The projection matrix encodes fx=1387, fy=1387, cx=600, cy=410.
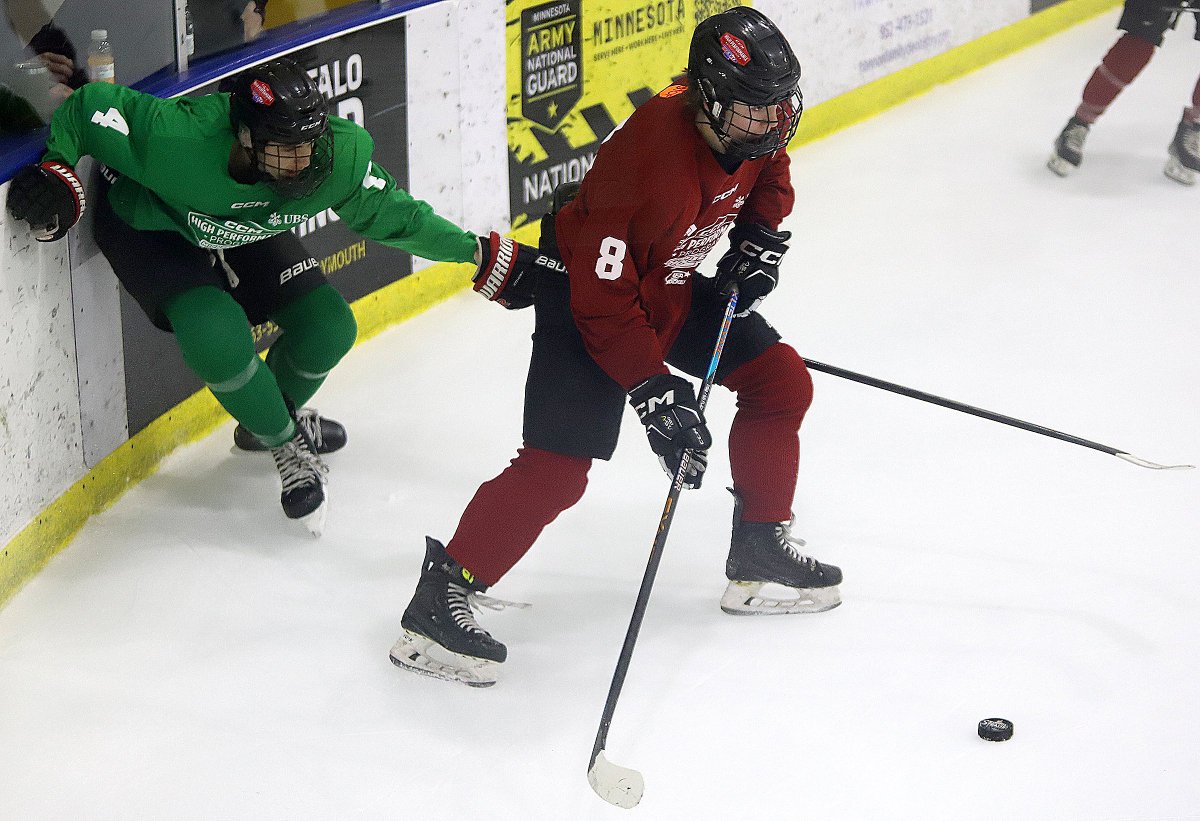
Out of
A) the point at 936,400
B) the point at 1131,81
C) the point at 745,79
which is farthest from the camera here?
the point at 1131,81

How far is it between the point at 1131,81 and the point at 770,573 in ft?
10.3

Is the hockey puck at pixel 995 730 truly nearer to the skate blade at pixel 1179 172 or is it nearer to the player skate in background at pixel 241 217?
the player skate in background at pixel 241 217

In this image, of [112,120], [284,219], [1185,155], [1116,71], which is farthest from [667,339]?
[1185,155]

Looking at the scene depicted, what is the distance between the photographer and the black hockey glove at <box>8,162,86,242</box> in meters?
2.51

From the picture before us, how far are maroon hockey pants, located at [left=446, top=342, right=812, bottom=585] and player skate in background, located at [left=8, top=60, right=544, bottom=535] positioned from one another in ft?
1.82

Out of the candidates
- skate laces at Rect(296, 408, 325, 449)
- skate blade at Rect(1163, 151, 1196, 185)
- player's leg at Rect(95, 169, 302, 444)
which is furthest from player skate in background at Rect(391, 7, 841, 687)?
skate blade at Rect(1163, 151, 1196, 185)

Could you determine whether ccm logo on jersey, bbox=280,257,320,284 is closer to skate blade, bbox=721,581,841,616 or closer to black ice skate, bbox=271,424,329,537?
black ice skate, bbox=271,424,329,537

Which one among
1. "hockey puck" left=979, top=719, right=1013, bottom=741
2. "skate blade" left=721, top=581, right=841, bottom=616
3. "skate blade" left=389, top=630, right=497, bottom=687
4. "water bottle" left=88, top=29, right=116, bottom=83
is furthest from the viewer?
"water bottle" left=88, top=29, right=116, bottom=83

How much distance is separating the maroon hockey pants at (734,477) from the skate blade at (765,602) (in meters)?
0.15

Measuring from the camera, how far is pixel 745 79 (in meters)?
2.11

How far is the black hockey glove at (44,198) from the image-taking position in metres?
2.51

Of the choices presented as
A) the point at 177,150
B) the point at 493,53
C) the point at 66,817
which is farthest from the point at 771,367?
the point at 493,53

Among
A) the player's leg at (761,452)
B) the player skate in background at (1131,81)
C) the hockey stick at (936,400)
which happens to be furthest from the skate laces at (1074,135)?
the player's leg at (761,452)

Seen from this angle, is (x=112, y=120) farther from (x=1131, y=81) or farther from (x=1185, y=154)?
(x=1185, y=154)
